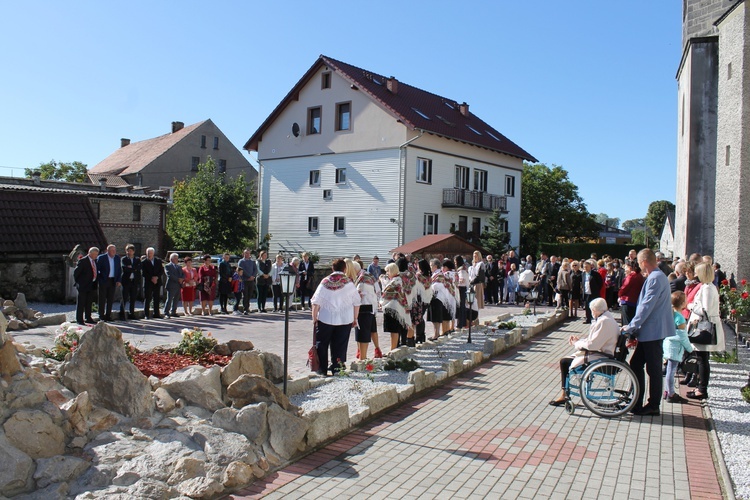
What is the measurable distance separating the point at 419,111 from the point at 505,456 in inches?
1293

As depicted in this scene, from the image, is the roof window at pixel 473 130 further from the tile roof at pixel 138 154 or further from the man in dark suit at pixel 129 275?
the man in dark suit at pixel 129 275

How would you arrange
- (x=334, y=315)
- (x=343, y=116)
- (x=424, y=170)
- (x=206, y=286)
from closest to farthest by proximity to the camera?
1. (x=334, y=315)
2. (x=206, y=286)
3. (x=424, y=170)
4. (x=343, y=116)

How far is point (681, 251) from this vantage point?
2492 cm

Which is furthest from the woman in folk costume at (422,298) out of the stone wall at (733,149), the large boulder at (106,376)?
the stone wall at (733,149)

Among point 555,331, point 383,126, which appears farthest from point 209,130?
point 555,331

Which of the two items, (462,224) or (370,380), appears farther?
(462,224)

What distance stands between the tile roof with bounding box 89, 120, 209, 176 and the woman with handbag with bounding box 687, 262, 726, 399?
5159 centimetres

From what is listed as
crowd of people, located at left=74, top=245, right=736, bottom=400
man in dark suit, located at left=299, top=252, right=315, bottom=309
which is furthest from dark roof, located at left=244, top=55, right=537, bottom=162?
man in dark suit, located at left=299, top=252, right=315, bottom=309

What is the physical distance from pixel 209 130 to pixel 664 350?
55.3 meters

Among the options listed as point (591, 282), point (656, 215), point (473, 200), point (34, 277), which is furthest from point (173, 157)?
point (656, 215)

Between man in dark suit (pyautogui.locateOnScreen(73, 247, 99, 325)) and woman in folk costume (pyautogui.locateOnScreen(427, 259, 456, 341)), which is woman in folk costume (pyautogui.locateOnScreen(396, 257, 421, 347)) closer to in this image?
woman in folk costume (pyautogui.locateOnScreen(427, 259, 456, 341))

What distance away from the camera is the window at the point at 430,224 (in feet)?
119

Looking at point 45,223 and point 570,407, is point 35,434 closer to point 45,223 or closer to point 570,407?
point 570,407

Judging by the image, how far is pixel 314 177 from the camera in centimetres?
3797
